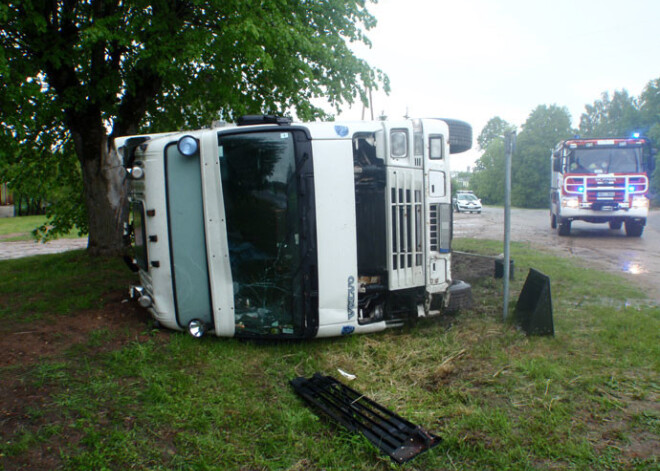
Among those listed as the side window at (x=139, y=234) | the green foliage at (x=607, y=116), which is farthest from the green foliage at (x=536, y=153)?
the side window at (x=139, y=234)

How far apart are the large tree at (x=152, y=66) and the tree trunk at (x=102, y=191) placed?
0.02m

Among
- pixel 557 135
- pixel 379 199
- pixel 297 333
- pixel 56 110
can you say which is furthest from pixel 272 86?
pixel 557 135

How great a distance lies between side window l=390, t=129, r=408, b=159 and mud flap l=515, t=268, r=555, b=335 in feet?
6.72

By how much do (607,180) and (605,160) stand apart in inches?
25.9

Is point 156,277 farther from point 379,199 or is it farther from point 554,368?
point 554,368

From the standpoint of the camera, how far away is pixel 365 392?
12.5 ft

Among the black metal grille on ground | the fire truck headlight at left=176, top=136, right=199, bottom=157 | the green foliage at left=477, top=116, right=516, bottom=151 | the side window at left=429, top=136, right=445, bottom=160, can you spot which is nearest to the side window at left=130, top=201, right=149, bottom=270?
the fire truck headlight at left=176, top=136, right=199, bottom=157

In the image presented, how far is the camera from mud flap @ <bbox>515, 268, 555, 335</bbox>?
4805mm

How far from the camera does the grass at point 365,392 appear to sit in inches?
113

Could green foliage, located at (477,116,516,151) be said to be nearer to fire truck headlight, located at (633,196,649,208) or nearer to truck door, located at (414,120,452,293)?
fire truck headlight, located at (633,196,649,208)

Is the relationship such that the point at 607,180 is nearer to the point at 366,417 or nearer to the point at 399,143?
the point at 399,143

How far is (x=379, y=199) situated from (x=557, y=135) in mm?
51983

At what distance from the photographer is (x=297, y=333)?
14.9 ft

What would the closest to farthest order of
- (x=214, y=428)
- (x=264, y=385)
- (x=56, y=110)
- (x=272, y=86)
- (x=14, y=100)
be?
(x=214, y=428)
(x=264, y=385)
(x=14, y=100)
(x=56, y=110)
(x=272, y=86)
